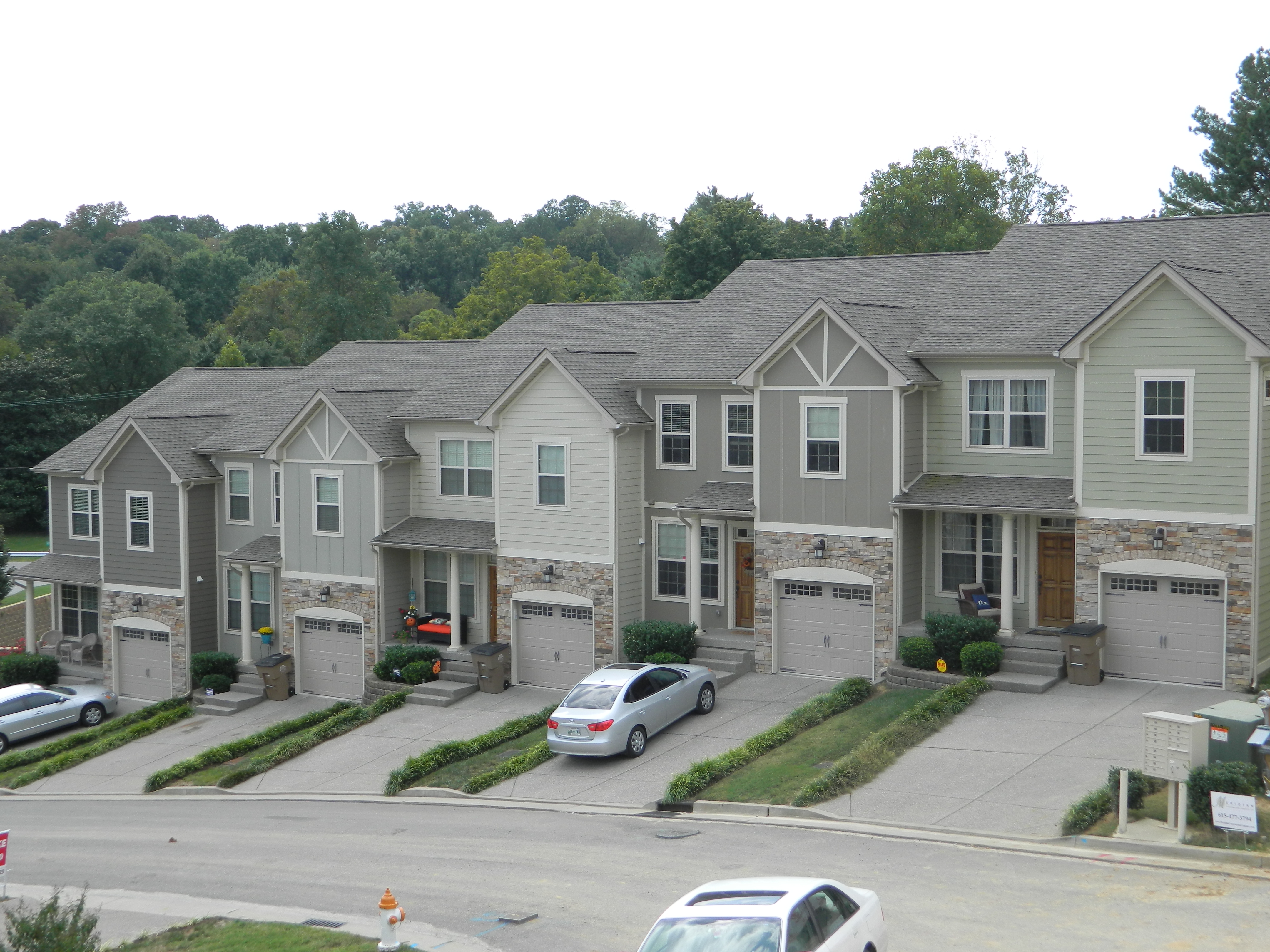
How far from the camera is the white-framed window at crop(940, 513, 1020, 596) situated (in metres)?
26.8

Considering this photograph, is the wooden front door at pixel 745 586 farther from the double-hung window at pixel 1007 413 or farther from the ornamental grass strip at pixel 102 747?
the ornamental grass strip at pixel 102 747

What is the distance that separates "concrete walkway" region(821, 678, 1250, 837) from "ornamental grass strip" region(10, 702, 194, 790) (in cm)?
1965

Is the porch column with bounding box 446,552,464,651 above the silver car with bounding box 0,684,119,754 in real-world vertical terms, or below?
above

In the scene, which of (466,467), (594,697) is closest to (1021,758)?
(594,697)

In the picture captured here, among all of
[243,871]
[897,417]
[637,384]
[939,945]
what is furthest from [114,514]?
[939,945]

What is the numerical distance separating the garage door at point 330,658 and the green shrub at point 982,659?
50.4 ft

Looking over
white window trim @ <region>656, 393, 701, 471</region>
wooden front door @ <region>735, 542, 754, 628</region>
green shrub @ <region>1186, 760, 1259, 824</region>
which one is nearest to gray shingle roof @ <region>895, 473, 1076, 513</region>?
wooden front door @ <region>735, 542, 754, 628</region>

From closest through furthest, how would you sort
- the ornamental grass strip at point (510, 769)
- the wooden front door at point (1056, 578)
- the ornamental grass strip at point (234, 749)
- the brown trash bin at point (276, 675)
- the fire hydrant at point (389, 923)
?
the fire hydrant at point (389, 923), the ornamental grass strip at point (510, 769), the wooden front door at point (1056, 578), the ornamental grass strip at point (234, 749), the brown trash bin at point (276, 675)

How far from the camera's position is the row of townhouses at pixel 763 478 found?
2392 cm

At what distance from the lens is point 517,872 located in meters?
18.0

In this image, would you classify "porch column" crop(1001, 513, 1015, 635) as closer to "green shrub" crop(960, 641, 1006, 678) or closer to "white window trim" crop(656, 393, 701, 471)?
"green shrub" crop(960, 641, 1006, 678)

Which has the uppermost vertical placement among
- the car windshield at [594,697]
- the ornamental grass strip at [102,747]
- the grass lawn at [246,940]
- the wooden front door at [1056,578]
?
the wooden front door at [1056,578]

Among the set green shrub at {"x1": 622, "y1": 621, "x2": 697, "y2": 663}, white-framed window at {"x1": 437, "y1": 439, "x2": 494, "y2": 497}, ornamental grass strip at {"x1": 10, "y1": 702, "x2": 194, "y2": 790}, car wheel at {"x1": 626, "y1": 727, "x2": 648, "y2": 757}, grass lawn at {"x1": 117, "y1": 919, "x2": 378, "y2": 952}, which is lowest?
ornamental grass strip at {"x1": 10, "y1": 702, "x2": 194, "y2": 790}

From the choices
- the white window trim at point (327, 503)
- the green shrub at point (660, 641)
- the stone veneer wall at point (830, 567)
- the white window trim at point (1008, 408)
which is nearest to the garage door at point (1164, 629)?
the white window trim at point (1008, 408)
